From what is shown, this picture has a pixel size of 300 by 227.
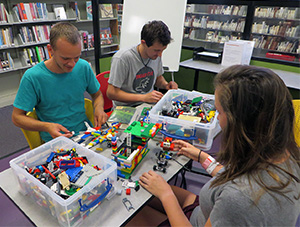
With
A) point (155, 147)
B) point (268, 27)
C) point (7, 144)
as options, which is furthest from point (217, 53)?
point (7, 144)

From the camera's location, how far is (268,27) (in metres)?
4.07

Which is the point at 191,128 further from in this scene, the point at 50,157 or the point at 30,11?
the point at 30,11

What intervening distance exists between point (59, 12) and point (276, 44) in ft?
13.2

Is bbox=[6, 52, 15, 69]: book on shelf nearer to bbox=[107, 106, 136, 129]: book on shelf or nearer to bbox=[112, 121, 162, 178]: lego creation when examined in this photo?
bbox=[107, 106, 136, 129]: book on shelf

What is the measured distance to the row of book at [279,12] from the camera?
3779 millimetres

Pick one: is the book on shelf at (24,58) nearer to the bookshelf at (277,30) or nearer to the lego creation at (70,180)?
the lego creation at (70,180)

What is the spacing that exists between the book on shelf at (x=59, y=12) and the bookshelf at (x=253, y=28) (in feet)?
7.73

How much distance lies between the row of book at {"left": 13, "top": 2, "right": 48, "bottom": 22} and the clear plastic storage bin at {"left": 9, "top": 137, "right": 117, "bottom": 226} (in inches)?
131

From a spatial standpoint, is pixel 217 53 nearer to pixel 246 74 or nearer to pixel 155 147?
pixel 155 147

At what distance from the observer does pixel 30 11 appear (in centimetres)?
352

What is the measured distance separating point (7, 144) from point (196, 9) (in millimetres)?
4613

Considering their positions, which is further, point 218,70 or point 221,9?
point 221,9

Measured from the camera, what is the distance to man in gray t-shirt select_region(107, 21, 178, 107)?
1.66 m

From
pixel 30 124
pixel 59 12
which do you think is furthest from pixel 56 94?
pixel 59 12
